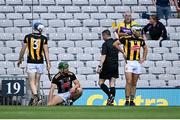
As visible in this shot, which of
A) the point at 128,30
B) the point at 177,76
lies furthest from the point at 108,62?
the point at 177,76

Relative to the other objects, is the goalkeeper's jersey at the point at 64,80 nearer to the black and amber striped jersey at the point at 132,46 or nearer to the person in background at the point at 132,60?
the person in background at the point at 132,60

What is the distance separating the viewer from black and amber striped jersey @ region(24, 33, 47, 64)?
52.8ft

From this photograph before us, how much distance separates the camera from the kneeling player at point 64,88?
15945 millimetres

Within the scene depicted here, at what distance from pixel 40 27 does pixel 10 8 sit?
20.5 ft

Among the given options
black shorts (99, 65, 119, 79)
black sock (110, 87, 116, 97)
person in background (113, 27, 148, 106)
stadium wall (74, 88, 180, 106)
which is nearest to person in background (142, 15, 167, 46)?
stadium wall (74, 88, 180, 106)

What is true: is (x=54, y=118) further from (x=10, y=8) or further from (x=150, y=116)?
(x=10, y=8)

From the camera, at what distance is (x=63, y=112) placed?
38.1ft

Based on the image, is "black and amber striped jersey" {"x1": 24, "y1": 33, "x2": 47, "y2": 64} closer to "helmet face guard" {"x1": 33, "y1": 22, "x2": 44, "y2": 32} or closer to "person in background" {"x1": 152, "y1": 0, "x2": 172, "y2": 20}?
"helmet face guard" {"x1": 33, "y1": 22, "x2": 44, "y2": 32}

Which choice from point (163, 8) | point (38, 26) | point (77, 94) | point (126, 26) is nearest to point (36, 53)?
point (38, 26)

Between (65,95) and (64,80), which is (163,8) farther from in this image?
(65,95)

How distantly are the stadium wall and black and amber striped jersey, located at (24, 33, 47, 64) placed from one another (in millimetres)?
1721

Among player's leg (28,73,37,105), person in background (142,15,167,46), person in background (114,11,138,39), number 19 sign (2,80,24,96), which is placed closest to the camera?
player's leg (28,73,37,105)

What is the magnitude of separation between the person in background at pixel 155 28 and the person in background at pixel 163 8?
1.22 m

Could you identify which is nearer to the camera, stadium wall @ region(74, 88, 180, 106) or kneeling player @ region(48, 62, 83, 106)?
kneeling player @ region(48, 62, 83, 106)
